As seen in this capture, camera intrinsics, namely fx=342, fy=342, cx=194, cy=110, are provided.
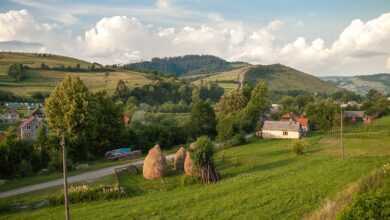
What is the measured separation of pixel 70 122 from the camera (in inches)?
1544

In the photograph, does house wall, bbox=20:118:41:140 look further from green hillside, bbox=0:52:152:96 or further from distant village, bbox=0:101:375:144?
green hillside, bbox=0:52:152:96

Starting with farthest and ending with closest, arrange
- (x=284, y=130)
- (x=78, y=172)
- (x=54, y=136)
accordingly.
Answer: (x=284, y=130)
(x=54, y=136)
(x=78, y=172)

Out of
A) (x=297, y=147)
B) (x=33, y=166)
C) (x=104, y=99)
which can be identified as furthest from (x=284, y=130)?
(x=33, y=166)

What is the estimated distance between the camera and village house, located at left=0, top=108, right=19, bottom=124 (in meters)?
69.7

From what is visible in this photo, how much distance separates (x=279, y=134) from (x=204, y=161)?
3115 cm

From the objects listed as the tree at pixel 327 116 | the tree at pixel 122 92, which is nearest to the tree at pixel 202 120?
the tree at pixel 327 116

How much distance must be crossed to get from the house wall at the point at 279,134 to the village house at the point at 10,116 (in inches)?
1986

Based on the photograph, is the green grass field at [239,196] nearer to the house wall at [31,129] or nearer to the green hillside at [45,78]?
the house wall at [31,129]

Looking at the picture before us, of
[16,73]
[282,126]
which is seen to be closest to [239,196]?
[282,126]

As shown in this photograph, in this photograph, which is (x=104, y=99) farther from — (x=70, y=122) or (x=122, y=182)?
(x=122, y=182)

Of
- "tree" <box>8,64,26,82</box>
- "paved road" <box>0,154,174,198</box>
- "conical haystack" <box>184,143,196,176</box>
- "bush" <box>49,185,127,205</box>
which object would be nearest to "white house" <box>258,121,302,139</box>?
"conical haystack" <box>184,143,196,176</box>

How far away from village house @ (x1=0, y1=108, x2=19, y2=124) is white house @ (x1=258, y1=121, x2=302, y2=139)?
50.5 metres

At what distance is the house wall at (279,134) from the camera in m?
54.4

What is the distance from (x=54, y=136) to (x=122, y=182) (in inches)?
590
